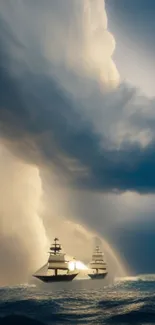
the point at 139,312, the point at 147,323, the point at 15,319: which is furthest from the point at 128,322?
the point at 15,319

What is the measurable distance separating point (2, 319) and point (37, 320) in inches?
268

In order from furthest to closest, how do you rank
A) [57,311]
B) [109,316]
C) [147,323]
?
[57,311] → [109,316] → [147,323]

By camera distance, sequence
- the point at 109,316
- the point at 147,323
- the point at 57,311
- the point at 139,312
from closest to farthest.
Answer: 1. the point at 147,323
2. the point at 109,316
3. the point at 139,312
4. the point at 57,311

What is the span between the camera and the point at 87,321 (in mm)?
67625

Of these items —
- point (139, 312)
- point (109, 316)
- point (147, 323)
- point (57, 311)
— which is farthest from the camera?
point (57, 311)

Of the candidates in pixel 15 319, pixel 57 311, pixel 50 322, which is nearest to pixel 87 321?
pixel 50 322

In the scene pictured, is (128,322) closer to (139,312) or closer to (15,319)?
(139,312)

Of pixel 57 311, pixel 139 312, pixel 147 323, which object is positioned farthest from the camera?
pixel 57 311

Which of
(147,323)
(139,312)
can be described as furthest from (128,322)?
(139,312)

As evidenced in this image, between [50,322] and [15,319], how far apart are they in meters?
6.40

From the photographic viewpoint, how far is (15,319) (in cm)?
6725

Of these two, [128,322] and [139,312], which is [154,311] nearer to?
[139,312]

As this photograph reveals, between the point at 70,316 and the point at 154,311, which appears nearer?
the point at 70,316

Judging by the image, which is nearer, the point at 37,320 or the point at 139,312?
the point at 37,320
